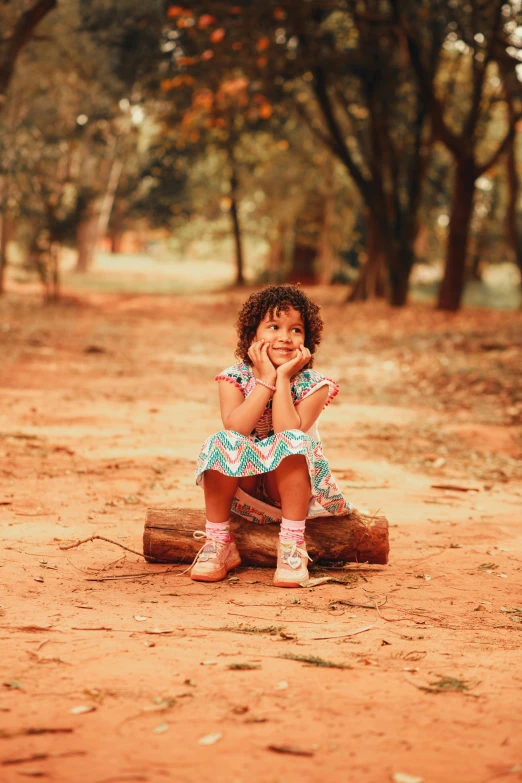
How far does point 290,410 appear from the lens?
162 inches

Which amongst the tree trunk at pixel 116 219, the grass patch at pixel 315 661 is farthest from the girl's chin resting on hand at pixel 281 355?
the tree trunk at pixel 116 219

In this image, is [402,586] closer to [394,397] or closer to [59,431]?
[59,431]

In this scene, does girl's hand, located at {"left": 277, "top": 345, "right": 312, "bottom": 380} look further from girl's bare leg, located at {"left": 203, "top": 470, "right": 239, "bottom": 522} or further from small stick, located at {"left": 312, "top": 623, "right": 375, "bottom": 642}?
small stick, located at {"left": 312, "top": 623, "right": 375, "bottom": 642}

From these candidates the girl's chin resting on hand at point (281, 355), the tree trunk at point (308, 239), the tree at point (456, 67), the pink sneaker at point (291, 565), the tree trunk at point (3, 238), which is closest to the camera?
the pink sneaker at point (291, 565)

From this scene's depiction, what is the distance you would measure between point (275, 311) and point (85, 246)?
31205 mm

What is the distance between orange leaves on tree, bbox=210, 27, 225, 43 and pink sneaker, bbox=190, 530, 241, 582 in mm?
11805

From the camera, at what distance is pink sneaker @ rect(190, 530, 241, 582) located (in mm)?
4031

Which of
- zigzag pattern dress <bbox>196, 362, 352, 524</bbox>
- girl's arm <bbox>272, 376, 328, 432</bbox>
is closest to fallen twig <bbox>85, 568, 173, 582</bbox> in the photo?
zigzag pattern dress <bbox>196, 362, 352, 524</bbox>

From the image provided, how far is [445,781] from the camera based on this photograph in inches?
89.5

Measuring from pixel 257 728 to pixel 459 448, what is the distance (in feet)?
17.9

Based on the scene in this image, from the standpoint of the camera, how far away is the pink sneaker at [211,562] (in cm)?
403

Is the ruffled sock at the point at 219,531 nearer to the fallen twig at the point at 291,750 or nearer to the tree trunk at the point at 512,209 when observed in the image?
the fallen twig at the point at 291,750

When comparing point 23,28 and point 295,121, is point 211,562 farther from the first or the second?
point 295,121

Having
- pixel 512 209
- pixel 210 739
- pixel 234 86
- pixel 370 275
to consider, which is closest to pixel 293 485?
pixel 210 739
